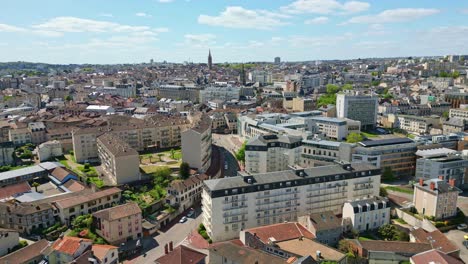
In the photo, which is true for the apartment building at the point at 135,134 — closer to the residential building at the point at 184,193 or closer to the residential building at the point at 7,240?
the residential building at the point at 184,193

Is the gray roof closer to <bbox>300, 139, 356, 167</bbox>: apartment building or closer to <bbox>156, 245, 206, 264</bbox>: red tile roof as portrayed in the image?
<bbox>156, 245, 206, 264</bbox>: red tile roof

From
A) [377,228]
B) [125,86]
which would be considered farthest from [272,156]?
[125,86]

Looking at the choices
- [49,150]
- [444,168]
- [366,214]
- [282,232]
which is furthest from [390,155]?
[49,150]

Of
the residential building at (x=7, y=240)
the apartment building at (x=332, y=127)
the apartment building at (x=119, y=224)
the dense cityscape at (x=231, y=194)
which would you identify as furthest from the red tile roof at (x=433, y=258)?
the apartment building at (x=332, y=127)

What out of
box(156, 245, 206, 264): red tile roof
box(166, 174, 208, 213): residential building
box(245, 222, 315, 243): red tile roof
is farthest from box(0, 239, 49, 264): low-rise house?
box(245, 222, 315, 243): red tile roof

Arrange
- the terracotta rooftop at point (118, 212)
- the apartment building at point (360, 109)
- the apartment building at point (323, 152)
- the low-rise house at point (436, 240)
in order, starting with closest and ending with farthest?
the low-rise house at point (436, 240), the terracotta rooftop at point (118, 212), the apartment building at point (323, 152), the apartment building at point (360, 109)
